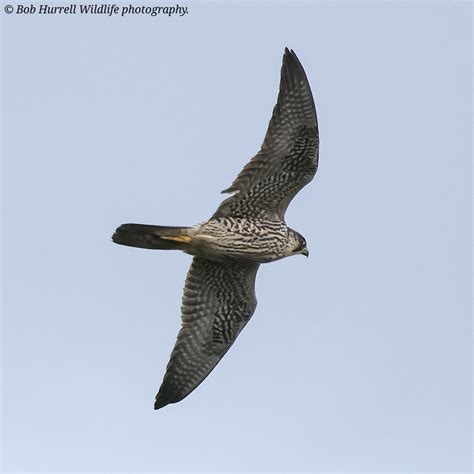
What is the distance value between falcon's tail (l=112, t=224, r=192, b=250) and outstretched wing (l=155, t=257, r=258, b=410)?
3.10 feet

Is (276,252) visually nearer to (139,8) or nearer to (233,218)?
(233,218)

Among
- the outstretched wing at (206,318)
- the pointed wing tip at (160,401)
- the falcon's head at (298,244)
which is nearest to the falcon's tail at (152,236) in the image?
the outstretched wing at (206,318)

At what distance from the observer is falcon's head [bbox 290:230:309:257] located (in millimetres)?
18547

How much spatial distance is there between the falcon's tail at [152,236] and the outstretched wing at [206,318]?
95cm

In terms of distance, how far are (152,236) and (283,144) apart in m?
1.99

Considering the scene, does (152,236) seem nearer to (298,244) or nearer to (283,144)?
(298,244)

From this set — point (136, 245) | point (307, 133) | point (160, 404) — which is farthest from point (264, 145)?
point (160, 404)

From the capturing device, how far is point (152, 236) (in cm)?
1803

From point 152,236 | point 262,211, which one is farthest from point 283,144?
point 152,236

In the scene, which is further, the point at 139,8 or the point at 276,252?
the point at 139,8

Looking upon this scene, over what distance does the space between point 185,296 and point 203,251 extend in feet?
3.33

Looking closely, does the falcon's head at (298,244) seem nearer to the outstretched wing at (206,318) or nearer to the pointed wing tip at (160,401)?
the outstretched wing at (206,318)

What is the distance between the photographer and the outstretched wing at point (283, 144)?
18500 mm

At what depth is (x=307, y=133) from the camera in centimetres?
1853
